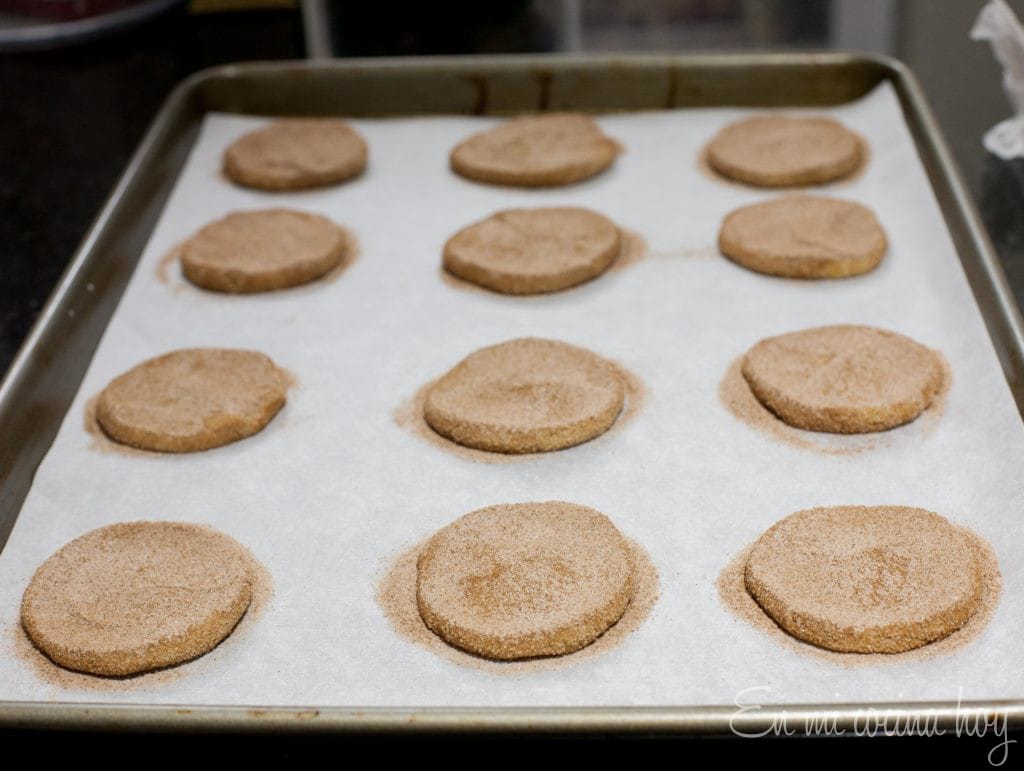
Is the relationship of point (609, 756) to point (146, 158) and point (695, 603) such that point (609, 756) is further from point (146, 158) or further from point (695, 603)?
point (146, 158)

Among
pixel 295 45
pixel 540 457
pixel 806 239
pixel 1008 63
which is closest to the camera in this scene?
pixel 540 457

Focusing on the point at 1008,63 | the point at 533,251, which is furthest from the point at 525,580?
the point at 1008,63

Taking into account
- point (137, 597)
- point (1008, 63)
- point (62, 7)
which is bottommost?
Result: point (137, 597)

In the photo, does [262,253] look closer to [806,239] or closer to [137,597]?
[137,597]

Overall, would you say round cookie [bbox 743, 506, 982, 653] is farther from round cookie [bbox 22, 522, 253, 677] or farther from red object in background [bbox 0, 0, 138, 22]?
red object in background [bbox 0, 0, 138, 22]

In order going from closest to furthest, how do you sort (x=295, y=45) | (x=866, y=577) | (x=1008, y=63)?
(x=866, y=577)
(x=1008, y=63)
(x=295, y=45)

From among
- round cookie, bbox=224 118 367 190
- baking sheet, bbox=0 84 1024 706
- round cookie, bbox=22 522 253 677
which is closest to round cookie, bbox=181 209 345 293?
baking sheet, bbox=0 84 1024 706

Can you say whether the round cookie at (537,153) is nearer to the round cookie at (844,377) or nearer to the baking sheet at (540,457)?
the baking sheet at (540,457)
